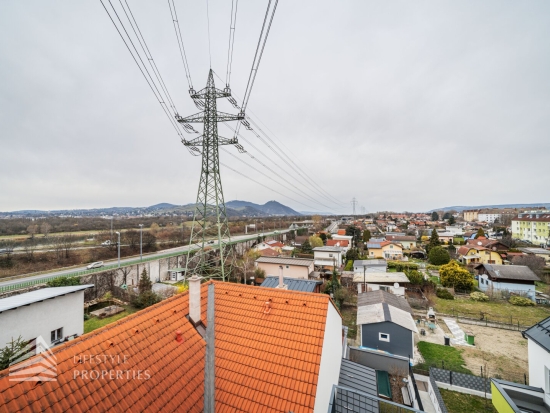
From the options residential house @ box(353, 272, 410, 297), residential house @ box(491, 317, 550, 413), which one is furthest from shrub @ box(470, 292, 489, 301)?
residential house @ box(491, 317, 550, 413)

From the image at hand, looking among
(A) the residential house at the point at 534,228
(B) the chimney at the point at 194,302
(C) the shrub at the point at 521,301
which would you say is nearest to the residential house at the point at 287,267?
(C) the shrub at the point at 521,301

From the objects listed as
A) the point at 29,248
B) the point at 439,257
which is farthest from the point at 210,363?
the point at 439,257

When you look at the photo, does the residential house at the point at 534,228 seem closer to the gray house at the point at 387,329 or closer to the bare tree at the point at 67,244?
the gray house at the point at 387,329

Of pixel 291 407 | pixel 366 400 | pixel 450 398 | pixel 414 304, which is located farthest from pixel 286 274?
pixel 291 407

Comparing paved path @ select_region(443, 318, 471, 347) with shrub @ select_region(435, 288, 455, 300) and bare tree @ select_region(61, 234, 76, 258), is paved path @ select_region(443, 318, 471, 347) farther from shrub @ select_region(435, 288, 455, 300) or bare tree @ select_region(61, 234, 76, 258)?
bare tree @ select_region(61, 234, 76, 258)

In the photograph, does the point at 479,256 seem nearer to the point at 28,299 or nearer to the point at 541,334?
the point at 541,334

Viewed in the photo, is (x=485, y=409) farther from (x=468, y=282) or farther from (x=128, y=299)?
(x=128, y=299)

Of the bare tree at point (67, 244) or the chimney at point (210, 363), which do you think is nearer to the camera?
the chimney at point (210, 363)
